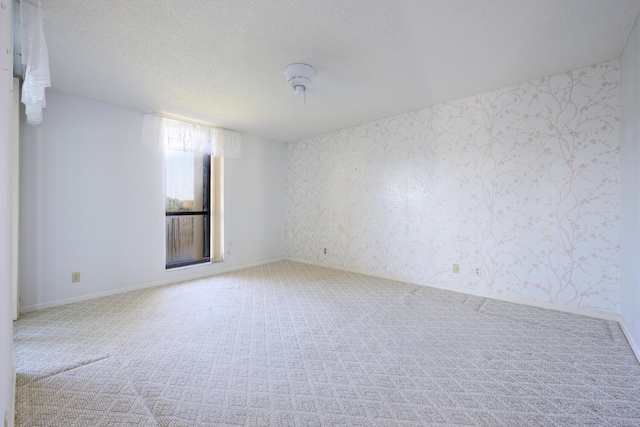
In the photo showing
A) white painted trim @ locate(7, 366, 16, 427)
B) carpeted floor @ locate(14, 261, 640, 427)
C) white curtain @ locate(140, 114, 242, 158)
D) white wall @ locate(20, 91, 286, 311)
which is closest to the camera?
white painted trim @ locate(7, 366, 16, 427)

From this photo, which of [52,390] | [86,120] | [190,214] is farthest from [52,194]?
[52,390]

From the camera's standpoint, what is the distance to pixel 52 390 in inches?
62.2

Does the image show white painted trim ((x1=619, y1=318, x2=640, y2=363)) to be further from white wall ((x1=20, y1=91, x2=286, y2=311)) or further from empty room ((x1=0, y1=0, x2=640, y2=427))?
white wall ((x1=20, y1=91, x2=286, y2=311))

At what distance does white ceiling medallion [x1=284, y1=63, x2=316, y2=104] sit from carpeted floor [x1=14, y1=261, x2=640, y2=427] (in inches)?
84.9

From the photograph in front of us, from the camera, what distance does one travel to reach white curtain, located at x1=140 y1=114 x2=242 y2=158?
3627 millimetres

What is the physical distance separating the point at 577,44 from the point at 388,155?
2.15 m

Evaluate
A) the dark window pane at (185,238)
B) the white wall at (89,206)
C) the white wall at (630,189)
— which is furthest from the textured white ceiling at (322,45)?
the dark window pane at (185,238)

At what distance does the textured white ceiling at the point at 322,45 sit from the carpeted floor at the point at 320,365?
2286mm

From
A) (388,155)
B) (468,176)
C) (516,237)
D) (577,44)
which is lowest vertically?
(516,237)

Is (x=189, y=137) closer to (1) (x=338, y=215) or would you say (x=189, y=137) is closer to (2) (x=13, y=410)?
(1) (x=338, y=215)

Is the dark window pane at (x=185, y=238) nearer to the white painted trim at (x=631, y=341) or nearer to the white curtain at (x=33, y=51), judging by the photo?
the white curtain at (x=33, y=51)

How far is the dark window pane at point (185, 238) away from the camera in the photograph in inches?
162

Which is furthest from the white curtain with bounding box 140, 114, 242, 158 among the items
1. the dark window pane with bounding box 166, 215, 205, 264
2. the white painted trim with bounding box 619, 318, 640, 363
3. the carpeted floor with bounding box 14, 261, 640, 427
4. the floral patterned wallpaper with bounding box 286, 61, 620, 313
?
the white painted trim with bounding box 619, 318, 640, 363

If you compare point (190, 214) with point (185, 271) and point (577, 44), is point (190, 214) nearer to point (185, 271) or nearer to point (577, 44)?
point (185, 271)
